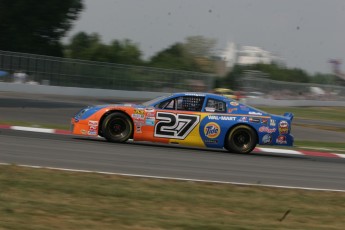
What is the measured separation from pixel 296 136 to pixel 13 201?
17018mm

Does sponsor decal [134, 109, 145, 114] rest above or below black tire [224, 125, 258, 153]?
above

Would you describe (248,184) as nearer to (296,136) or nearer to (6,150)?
(6,150)

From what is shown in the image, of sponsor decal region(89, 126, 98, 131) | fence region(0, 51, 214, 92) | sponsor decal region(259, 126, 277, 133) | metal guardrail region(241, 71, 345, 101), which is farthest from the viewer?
metal guardrail region(241, 71, 345, 101)

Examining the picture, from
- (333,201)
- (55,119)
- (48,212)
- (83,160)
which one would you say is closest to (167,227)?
(48,212)

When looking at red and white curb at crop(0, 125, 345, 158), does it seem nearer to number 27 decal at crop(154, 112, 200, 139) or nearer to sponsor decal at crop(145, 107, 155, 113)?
number 27 decal at crop(154, 112, 200, 139)

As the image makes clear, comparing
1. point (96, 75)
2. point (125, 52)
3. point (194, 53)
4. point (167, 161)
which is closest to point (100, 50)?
point (125, 52)

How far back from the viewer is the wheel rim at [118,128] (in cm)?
1319

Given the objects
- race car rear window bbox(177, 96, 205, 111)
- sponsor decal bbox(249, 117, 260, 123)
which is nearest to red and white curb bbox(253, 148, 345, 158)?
sponsor decal bbox(249, 117, 260, 123)

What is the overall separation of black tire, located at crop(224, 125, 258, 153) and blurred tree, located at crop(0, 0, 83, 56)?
40955 millimetres

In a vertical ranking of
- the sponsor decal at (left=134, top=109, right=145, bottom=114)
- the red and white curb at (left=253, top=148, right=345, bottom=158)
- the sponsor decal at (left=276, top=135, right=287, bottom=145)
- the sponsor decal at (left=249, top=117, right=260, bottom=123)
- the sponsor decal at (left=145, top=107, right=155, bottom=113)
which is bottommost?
the red and white curb at (left=253, top=148, right=345, bottom=158)

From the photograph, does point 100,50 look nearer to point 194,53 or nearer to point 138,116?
point 194,53

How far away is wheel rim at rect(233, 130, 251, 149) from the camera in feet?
45.1

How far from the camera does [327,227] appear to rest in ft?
21.5

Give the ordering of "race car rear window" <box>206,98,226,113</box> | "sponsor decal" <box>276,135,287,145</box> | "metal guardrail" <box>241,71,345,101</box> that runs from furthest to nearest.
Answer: "metal guardrail" <box>241,71,345,101</box> < "sponsor decal" <box>276,135,287,145</box> < "race car rear window" <box>206,98,226,113</box>
